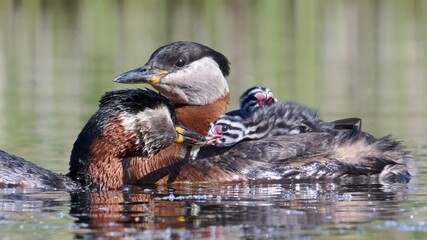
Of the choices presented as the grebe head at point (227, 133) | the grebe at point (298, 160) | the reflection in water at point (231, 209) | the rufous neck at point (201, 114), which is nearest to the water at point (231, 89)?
the reflection in water at point (231, 209)

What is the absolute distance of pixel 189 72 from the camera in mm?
11969

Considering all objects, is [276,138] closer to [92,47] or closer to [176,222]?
[176,222]

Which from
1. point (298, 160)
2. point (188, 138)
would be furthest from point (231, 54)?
point (188, 138)

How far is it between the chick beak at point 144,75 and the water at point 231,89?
1.03 metres

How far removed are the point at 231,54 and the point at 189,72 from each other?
1296 centimetres

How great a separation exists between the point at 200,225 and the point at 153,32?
71.5 ft

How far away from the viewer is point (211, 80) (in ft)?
39.3

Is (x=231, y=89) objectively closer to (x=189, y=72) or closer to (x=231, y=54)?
(x=231, y=54)

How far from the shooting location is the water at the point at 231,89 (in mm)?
7828

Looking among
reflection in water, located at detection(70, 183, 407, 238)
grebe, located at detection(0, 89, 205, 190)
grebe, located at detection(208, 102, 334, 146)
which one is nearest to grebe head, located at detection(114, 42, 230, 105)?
grebe, located at detection(208, 102, 334, 146)

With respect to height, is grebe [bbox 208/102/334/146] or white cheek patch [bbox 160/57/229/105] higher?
white cheek patch [bbox 160/57/229/105]

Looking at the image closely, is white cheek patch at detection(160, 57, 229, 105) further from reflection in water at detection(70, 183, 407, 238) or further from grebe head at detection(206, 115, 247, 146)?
reflection in water at detection(70, 183, 407, 238)

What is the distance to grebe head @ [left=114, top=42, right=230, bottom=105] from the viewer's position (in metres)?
11.9

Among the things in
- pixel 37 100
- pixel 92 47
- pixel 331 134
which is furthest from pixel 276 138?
pixel 92 47
